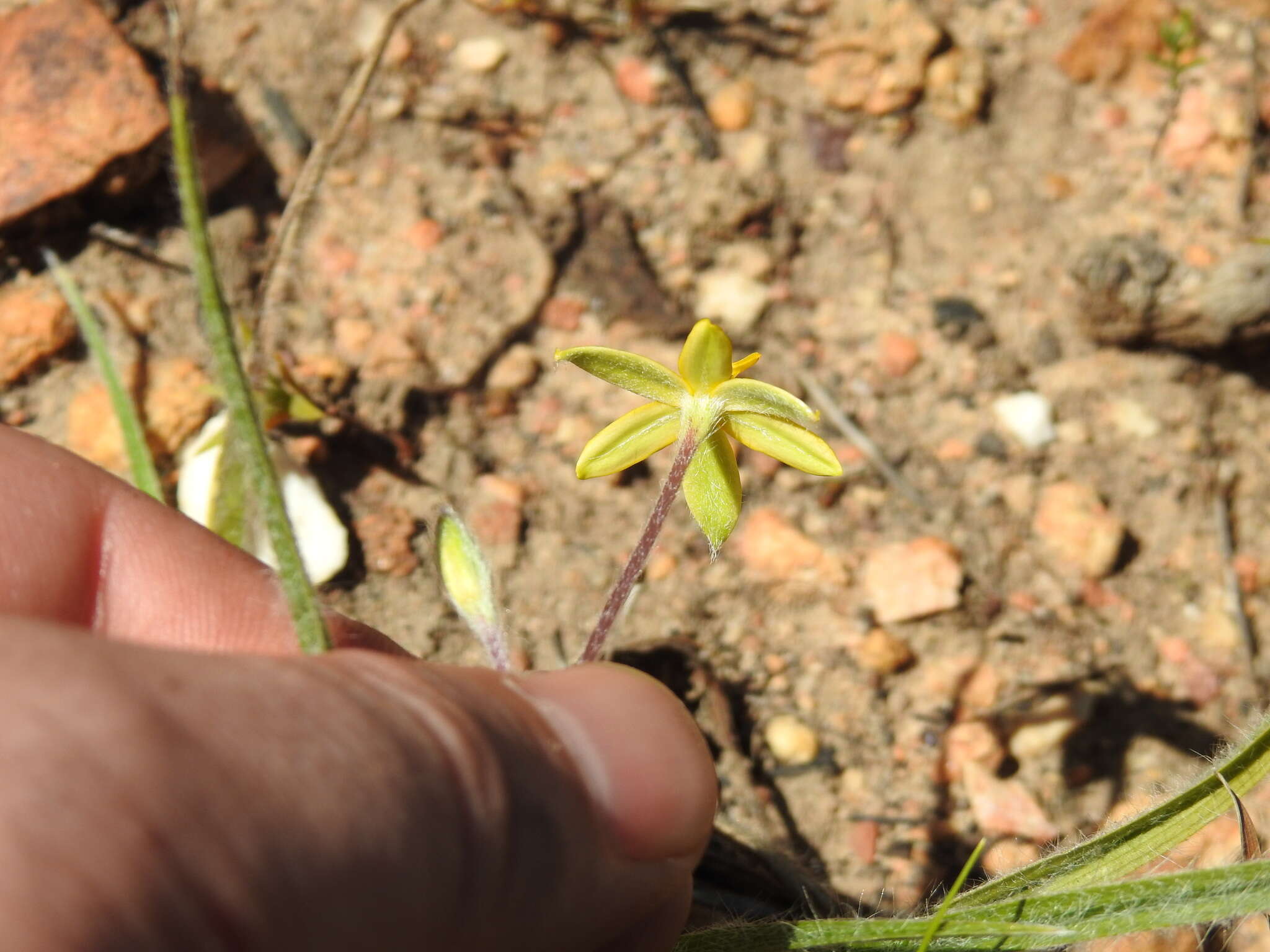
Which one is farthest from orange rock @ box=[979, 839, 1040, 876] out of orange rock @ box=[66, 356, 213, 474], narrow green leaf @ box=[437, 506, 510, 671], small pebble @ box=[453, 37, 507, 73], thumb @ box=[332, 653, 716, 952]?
small pebble @ box=[453, 37, 507, 73]

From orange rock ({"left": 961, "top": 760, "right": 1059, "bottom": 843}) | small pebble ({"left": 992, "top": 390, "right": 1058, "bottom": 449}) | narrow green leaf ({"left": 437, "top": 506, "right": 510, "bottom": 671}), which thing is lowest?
orange rock ({"left": 961, "top": 760, "right": 1059, "bottom": 843})

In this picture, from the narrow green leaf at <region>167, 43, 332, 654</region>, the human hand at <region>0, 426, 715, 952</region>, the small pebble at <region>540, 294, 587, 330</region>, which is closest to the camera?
the human hand at <region>0, 426, 715, 952</region>

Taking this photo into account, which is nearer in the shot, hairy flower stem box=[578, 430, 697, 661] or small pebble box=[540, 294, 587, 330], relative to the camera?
hairy flower stem box=[578, 430, 697, 661]

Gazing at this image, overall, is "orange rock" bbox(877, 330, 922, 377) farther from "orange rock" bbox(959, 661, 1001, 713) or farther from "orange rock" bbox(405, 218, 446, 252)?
"orange rock" bbox(405, 218, 446, 252)

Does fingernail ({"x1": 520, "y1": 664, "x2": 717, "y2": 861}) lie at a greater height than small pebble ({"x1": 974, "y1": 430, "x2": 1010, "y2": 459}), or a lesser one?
greater

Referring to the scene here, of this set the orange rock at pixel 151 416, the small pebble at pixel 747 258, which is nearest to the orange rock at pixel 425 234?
the orange rock at pixel 151 416

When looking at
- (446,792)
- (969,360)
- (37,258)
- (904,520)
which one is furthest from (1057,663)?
(37,258)

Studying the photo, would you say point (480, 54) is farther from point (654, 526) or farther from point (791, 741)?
point (791, 741)
